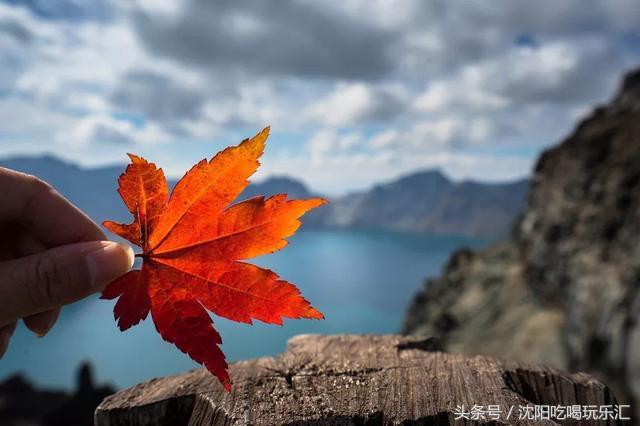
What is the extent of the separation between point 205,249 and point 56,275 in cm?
52

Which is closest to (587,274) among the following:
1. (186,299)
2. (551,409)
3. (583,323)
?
(583,323)

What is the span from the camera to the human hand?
1459 millimetres

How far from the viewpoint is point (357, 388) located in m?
A: 1.88

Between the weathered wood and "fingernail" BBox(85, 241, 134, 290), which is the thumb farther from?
the weathered wood

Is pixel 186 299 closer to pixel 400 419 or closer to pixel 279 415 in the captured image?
pixel 279 415

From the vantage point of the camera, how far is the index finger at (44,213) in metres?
1.83

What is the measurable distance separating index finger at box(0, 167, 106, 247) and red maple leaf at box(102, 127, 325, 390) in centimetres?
57

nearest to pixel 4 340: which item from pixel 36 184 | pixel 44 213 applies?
pixel 44 213

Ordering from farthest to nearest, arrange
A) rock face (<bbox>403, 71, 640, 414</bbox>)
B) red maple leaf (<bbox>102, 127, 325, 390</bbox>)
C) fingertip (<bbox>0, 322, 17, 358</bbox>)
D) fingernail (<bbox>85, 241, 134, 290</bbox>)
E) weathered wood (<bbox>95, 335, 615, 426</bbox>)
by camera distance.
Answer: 1. rock face (<bbox>403, 71, 640, 414</bbox>)
2. fingertip (<bbox>0, 322, 17, 358</bbox>)
3. weathered wood (<bbox>95, 335, 615, 426</bbox>)
4. fingernail (<bbox>85, 241, 134, 290</bbox>)
5. red maple leaf (<bbox>102, 127, 325, 390</bbox>)

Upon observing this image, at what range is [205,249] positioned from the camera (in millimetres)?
1436

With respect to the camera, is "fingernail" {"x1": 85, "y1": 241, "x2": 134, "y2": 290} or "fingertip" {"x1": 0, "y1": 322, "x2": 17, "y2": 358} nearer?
"fingernail" {"x1": 85, "y1": 241, "x2": 134, "y2": 290}

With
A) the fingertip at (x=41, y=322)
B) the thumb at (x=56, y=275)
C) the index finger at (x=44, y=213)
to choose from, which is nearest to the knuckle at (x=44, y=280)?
the thumb at (x=56, y=275)

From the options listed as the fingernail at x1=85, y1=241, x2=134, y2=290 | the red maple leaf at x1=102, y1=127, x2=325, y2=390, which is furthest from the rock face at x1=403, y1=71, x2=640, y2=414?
the fingernail at x1=85, y1=241, x2=134, y2=290

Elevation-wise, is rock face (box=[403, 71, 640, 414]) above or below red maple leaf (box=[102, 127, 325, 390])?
above
